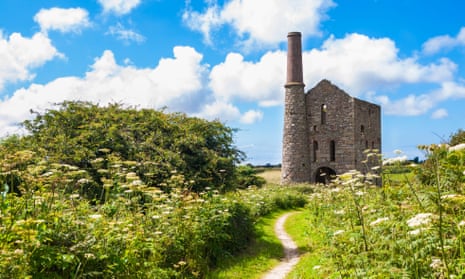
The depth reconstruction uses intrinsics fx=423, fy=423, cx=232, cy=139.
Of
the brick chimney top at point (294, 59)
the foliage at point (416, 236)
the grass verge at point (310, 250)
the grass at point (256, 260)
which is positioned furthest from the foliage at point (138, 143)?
the brick chimney top at point (294, 59)

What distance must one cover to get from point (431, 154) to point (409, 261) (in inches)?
51.1

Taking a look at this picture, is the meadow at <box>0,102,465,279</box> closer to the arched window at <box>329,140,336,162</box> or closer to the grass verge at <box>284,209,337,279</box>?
the grass verge at <box>284,209,337,279</box>

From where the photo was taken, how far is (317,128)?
31.8 metres

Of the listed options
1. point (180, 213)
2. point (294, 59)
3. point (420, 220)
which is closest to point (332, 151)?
point (294, 59)

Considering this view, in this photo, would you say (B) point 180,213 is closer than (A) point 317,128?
Yes

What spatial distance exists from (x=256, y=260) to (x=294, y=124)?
2198 centimetres

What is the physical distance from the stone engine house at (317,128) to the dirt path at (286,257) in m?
16.4

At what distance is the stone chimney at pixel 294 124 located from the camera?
102ft

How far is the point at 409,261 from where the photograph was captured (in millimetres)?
4930

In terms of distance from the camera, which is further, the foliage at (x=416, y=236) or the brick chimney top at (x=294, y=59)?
the brick chimney top at (x=294, y=59)

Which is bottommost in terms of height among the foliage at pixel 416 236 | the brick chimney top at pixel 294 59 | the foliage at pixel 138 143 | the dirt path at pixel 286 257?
the dirt path at pixel 286 257

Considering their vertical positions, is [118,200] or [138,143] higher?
[138,143]

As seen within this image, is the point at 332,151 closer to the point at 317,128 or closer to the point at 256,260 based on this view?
the point at 317,128

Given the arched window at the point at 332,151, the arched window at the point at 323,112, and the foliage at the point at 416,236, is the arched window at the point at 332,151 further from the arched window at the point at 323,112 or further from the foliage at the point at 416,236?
the foliage at the point at 416,236
